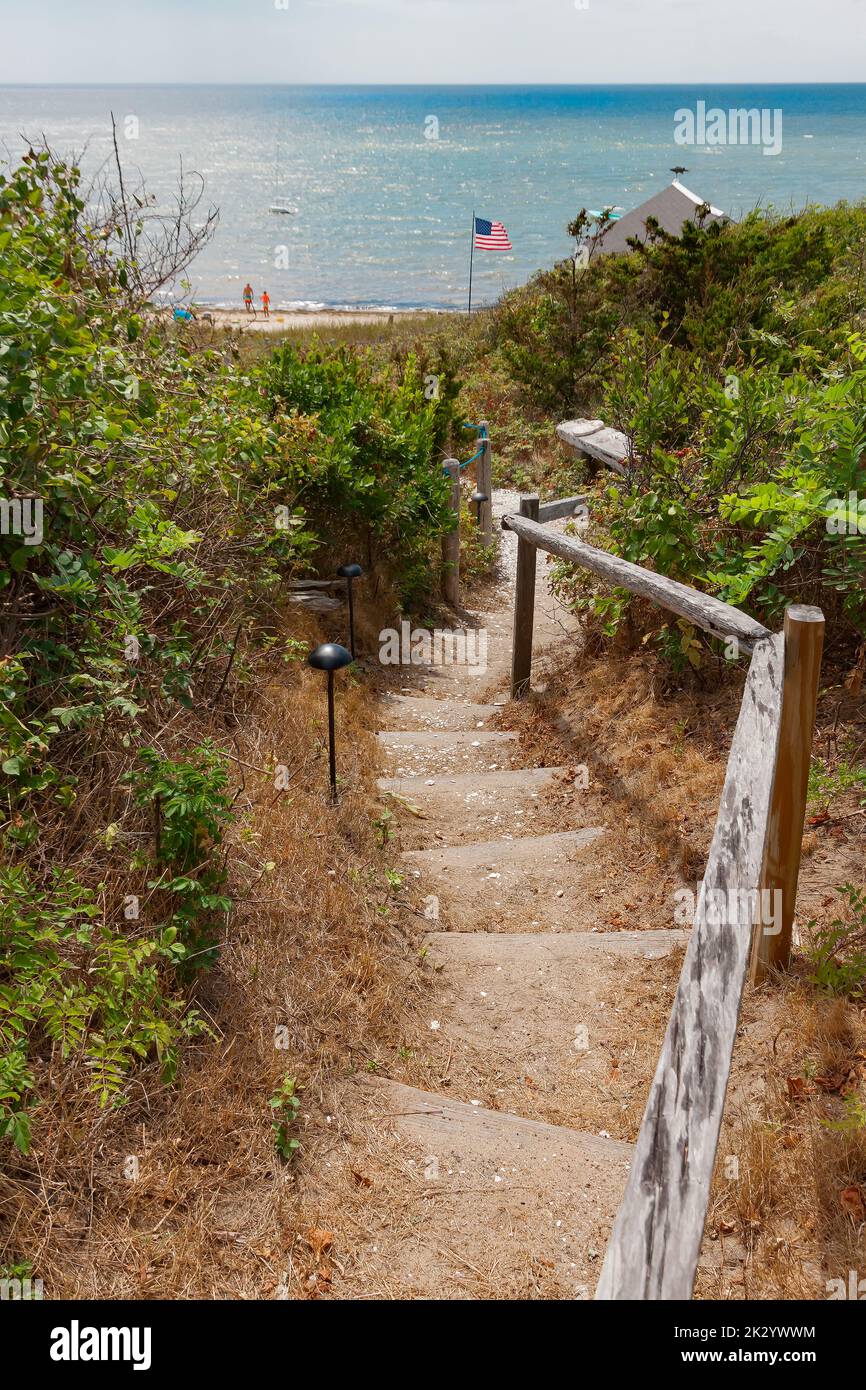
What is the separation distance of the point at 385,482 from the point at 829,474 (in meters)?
4.83

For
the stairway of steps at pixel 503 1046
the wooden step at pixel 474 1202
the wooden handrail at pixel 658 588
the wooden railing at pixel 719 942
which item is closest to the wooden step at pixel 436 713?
the stairway of steps at pixel 503 1046

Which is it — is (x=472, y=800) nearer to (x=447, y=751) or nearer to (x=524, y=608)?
(x=447, y=751)

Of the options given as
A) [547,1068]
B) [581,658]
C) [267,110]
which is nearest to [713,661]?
[581,658]

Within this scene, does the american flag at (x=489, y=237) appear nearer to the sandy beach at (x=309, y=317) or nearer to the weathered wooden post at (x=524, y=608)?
the sandy beach at (x=309, y=317)

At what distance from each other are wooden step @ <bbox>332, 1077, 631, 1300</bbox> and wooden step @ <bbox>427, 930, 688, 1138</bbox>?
0.29 m

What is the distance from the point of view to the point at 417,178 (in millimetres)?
90312

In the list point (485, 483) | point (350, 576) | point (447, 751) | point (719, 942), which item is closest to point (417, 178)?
point (485, 483)

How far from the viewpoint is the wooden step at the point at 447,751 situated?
679 cm

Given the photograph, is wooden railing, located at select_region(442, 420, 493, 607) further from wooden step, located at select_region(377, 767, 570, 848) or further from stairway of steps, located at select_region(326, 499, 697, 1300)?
wooden step, located at select_region(377, 767, 570, 848)

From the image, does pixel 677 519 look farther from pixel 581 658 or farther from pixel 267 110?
pixel 267 110

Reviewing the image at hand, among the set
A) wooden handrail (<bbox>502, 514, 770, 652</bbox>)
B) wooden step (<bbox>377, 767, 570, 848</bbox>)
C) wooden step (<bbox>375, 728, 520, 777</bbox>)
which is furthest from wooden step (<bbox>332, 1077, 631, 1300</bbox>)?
wooden step (<bbox>375, 728, 520, 777</bbox>)

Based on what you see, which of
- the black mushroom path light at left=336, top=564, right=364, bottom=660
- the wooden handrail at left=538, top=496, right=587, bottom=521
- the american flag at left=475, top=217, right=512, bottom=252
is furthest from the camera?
the american flag at left=475, top=217, right=512, bottom=252

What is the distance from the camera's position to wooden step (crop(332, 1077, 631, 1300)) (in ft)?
9.35

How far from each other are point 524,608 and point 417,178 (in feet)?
315
